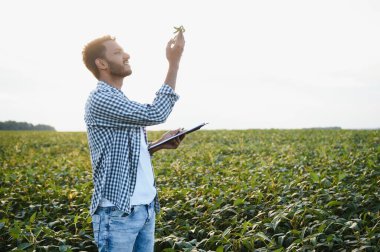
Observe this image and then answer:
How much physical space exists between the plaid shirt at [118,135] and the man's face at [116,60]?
7.7 inches

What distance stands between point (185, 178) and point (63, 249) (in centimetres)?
356

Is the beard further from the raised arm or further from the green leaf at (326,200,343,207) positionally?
the green leaf at (326,200,343,207)

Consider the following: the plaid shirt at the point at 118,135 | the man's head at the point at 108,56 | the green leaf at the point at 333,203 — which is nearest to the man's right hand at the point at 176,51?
the plaid shirt at the point at 118,135

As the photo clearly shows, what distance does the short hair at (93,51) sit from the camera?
2402 mm

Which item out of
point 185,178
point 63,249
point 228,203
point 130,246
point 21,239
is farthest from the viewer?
point 185,178

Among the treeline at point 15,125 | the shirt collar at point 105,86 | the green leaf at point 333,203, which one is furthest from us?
the treeline at point 15,125

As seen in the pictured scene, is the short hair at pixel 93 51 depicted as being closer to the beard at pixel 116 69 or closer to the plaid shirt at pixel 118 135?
the beard at pixel 116 69

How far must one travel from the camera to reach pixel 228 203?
5.00m

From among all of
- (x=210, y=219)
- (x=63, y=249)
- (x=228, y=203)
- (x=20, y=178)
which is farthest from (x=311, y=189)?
(x=20, y=178)

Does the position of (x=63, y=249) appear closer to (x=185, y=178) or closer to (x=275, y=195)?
(x=275, y=195)

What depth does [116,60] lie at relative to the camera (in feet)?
7.78

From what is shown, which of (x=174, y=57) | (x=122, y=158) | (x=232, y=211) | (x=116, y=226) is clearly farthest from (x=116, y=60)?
(x=232, y=211)

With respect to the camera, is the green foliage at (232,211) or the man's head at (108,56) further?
the green foliage at (232,211)

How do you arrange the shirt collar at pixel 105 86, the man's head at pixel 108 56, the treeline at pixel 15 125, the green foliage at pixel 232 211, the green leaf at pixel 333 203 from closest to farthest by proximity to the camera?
the shirt collar at pixel 105 86 < the man's head at pixel 108 56 < the green foliage at pixel 232 211 < the green leaf at pixel 333 203 < the treeline at pixel 15 125
